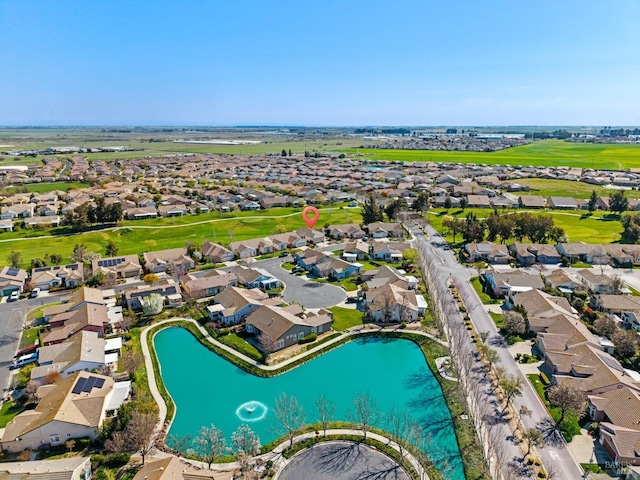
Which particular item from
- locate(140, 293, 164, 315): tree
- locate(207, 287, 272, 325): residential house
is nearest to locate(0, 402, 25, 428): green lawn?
locate(140, 293, 164, 315): tree

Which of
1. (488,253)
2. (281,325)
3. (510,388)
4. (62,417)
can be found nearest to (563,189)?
(488,253)

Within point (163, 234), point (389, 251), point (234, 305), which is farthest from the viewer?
point (163, 234)

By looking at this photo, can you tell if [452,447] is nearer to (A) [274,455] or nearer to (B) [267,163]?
(A) [274,455]

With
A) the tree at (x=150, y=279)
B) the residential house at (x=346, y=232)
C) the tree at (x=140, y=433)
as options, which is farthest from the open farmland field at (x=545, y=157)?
the tree at (x=140, y=433)

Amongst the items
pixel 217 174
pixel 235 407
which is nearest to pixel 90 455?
pixel 235 407

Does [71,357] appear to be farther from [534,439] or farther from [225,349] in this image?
[534,439]

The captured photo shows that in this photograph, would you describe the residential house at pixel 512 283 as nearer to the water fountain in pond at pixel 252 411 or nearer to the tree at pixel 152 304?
the water fountain in pond at pixel 252 411

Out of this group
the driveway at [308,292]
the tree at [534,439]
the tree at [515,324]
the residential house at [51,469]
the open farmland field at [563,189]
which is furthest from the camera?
the open farmland field at [563,189]
